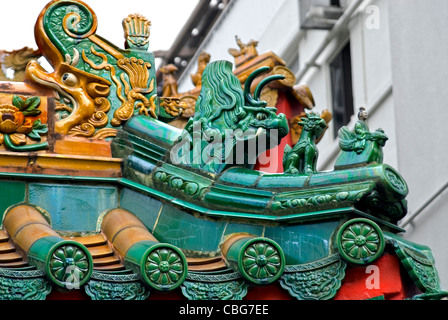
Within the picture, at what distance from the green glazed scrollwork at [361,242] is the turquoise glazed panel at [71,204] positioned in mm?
2586

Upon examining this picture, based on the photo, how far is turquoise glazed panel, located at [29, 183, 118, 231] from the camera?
16.6m

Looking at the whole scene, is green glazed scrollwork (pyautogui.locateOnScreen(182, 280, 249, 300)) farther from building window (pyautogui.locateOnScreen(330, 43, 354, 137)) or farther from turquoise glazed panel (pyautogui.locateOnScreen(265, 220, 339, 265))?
building window (pyautogui.locateOnScreen(330, 43, 354, 137))

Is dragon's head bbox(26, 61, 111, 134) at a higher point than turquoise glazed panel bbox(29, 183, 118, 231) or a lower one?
higher

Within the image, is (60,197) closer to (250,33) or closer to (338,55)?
(338,55)

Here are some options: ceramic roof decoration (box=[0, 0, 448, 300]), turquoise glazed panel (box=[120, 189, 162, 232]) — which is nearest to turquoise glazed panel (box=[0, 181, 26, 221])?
ceramic roof decoration (box=[0, 0, 448, 300])

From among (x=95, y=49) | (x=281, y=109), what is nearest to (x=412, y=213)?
(x=281, y=109)

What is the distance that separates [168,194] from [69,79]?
1.58 m

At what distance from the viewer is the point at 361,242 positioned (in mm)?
15523

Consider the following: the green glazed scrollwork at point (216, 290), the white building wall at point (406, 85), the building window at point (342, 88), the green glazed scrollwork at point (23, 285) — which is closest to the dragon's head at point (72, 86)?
the green glazed scrollwork at point (23, 285)

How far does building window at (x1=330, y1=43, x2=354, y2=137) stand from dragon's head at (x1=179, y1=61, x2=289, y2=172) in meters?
16.3

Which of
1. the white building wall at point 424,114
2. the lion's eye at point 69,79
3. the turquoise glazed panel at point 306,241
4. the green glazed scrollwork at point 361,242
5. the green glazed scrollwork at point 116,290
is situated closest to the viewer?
the green glazed scrollwork at point 116,290

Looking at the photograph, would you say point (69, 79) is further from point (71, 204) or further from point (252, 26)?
point (252, 26)

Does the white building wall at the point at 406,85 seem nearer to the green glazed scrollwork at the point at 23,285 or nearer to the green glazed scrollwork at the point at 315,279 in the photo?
the green glazed scrollwork at the point at 315,279

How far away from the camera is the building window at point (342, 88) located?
33.2 m
